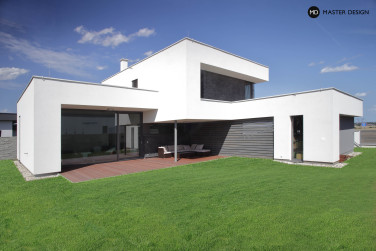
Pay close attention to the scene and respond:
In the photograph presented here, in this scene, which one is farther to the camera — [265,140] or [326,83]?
[265,140]

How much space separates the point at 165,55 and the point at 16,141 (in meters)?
12.4

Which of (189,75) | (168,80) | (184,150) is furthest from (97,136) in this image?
(189,75)

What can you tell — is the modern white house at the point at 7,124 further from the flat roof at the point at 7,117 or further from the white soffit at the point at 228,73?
the white soffit at the point at 228,73

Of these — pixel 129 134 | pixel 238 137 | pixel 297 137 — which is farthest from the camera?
pixel 129 134

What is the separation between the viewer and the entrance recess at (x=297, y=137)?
1177 cm

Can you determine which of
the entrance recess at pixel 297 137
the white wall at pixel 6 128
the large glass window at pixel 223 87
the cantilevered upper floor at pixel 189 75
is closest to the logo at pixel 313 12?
the entrance recess at pixel 297 137

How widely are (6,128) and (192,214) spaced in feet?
88.3

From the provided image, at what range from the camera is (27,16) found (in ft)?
28.6

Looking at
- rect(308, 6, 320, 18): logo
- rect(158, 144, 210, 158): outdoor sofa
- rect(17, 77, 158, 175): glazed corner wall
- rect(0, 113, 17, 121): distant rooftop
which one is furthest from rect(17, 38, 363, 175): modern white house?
rect(0, 113, 17, 121): distant rooftop

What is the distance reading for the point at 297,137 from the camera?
1189cm

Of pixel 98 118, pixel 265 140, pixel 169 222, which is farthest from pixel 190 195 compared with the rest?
pixel 98 118

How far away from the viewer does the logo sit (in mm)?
8227

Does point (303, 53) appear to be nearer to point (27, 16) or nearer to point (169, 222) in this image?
point (169, 222)

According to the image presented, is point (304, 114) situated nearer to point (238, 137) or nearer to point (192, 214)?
point (238, 137)
